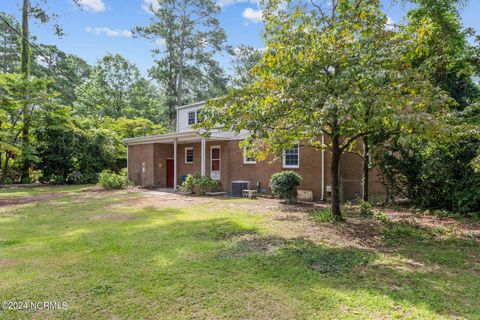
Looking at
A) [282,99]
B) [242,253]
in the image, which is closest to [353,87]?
[282,99]

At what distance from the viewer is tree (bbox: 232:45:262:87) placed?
3519 centimetres

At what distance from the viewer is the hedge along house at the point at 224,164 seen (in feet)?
43.1

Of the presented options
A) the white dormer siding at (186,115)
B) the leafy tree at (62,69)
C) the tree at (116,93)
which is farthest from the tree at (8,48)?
the white dormer siding at (186,115)

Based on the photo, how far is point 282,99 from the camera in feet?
20.1

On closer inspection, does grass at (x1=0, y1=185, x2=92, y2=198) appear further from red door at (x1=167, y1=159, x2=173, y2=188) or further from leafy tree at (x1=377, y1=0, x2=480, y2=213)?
leafy tree at (x1=377, y1=0, x2=480, y2=213)

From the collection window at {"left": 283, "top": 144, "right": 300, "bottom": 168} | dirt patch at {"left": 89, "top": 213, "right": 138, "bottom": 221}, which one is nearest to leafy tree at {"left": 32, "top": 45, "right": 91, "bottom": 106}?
window at {"left": 283, "top": 144, "right": 300, "bottom": 168}

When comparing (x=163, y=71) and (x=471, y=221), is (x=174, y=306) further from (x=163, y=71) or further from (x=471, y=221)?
(x=163, y=71)

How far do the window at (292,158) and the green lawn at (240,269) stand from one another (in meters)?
5.52

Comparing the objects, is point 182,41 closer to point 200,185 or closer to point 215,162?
point 215,162

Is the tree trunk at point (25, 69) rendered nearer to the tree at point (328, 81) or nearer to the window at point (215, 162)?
the window at point (215, 162)

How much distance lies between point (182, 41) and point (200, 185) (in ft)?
72.9

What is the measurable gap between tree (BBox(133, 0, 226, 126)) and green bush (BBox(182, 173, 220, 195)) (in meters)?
17.8

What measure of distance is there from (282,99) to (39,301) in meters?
4.98

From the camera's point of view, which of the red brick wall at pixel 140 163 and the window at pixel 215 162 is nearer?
the window at pixel 215 162
